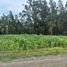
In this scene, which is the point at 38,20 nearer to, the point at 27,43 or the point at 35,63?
the point at 27,43

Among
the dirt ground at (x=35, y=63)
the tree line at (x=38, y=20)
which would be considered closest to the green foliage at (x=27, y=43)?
the dirt ground at (x=35, y=63)

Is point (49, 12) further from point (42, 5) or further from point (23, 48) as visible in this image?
point (23, 48)

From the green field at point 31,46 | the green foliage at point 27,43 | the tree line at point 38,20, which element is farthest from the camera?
the tree line at point 38,20

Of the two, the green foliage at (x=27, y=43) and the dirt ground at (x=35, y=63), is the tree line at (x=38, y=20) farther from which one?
the dirt ground at (x=35, y=63)

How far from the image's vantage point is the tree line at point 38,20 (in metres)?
72.2

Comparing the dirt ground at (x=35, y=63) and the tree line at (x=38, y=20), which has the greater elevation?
the tree line at (x=38, y=20)

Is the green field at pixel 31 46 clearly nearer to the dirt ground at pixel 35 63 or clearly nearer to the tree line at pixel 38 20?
the dirt ground at pixel 35 63

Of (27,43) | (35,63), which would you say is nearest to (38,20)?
(27,43)

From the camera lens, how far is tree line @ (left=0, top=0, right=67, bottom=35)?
72.2 m

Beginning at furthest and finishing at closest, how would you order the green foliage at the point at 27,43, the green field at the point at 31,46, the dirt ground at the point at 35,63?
the green foliage at the point at 27,43, the green field at the point at 31,46, the dirt ground at the point at 35,63

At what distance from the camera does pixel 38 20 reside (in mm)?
75000

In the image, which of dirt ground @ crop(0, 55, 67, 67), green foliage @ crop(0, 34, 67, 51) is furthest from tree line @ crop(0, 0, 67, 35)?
dirt ground @ crop(0, 55, 67, 67)

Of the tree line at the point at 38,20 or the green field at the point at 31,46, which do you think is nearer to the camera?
the green field at the point at 31,46

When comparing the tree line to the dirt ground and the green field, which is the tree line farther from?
the dirt ground
